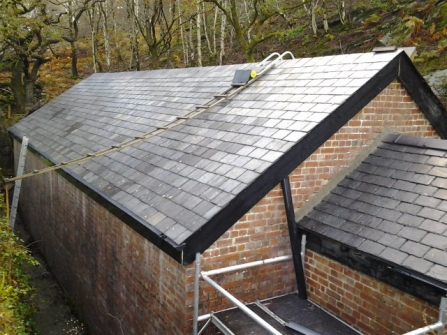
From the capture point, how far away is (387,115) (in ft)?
21.2

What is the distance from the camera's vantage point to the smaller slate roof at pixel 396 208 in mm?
4258

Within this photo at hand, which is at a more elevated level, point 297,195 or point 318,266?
point 297,195

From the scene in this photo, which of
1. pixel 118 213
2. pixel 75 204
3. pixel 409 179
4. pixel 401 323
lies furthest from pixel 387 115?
pixel 75 204

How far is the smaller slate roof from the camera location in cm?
426

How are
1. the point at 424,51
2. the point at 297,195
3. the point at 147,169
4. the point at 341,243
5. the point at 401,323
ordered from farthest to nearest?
the point at 424,51 < the point at 147,169 < the point at 297,195 < the point at 341,243 < the point at 401,323

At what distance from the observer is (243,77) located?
324 inches

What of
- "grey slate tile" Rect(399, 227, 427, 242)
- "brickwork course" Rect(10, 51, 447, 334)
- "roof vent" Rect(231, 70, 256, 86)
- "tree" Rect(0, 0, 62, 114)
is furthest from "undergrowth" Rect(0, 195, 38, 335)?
"tree" Rect(0, 0, 62, 114)

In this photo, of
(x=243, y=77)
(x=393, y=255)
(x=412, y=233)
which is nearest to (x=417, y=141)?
(x=412, y=233)

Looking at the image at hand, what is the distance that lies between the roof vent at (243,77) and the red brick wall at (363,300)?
13.2ft

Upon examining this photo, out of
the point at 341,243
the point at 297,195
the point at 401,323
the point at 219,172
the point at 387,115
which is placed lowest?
the point at 401,323

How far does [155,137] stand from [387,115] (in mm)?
4449

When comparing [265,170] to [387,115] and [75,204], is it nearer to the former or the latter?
[387,115]

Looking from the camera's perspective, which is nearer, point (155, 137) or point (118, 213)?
point (118, 213)

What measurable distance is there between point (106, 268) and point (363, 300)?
16.0 feet
